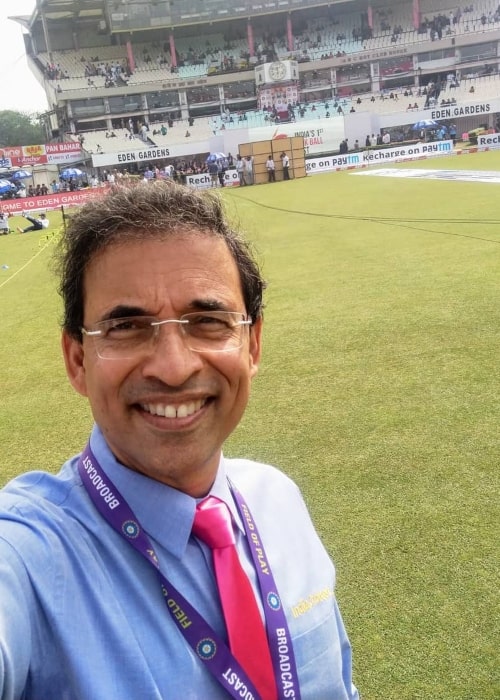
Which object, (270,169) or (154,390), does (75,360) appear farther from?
(270,169)

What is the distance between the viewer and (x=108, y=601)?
101 cm

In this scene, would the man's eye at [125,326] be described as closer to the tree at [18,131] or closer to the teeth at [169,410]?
the teeth at [169,410]

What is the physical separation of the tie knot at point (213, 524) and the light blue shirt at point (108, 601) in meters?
0.02

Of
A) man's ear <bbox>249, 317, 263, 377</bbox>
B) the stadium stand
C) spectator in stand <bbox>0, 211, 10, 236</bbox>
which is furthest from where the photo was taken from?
the stadium stand

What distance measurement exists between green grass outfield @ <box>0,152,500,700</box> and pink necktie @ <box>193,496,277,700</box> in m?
0.81

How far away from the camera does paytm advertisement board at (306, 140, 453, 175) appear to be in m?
32.7

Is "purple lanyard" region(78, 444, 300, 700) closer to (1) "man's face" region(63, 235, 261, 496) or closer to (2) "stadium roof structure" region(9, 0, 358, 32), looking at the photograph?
(1) "man's face" region(63, 235, 261, 496)

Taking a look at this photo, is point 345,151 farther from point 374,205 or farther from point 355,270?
point 355,270

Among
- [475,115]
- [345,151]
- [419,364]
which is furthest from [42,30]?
[419,364]

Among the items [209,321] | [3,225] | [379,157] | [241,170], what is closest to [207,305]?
[209,321]

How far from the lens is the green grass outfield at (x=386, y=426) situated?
7.63ft

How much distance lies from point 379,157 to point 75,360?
34.3 meters

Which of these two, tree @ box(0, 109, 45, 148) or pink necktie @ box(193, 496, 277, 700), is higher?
tree @ box(0, 109, 45, 148)

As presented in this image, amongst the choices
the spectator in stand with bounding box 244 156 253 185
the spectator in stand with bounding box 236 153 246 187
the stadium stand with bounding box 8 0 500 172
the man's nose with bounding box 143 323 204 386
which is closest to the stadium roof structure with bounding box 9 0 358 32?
the stadium stand with bounding box 8 0 500 172
